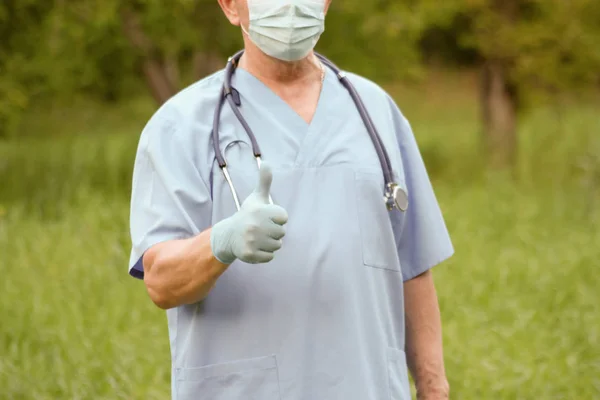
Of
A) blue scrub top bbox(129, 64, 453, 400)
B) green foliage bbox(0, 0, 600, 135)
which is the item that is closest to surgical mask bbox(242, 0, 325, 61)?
blue scrub top bbox(129, 64, 453, 400)

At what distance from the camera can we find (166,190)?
1771 mm

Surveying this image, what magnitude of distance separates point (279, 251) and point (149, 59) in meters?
7.40

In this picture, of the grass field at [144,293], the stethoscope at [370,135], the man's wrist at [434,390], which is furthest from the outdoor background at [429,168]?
the stethoscope at [370,135]

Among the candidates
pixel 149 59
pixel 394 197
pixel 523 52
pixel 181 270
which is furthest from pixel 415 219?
pixel 523 52

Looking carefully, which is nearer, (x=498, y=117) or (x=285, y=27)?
(x=285, y=27)

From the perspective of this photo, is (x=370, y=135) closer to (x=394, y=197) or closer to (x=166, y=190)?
(x=394, y=197)

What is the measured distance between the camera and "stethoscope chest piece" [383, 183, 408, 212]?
6.16ft

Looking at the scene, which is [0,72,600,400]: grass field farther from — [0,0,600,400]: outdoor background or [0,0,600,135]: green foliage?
[0,0,600,135]: green foliage

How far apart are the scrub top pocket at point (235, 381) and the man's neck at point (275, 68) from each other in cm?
58

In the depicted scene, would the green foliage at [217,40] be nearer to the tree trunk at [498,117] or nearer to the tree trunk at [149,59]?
the tree trunk at [149,59]

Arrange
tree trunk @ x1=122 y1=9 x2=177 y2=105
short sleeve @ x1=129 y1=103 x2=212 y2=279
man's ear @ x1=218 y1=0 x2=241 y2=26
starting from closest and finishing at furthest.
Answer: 1. short sleeve @ x1=129 y1=103 x2=212 y2=279
2. man's ear @ x1=218 y1=0 x2=241 y2=26
3. tree trunk @ x1=122 y1=9 x2=177 y2=105

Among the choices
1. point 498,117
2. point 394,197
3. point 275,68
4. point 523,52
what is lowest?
point 394,197

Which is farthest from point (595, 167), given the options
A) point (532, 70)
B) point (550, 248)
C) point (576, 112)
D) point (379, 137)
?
point (379, 137)

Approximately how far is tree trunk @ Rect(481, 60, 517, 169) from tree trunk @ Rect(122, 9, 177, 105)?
3351 millimetres
